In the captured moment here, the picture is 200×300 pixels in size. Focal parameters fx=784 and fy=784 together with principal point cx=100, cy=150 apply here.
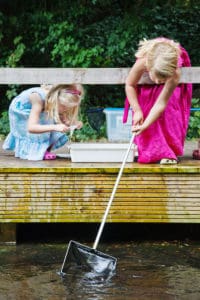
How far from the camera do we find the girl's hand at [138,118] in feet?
14.2

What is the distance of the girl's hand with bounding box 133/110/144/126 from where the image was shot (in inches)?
170

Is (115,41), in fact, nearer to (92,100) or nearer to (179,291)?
(92,100)

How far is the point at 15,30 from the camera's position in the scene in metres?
9.74

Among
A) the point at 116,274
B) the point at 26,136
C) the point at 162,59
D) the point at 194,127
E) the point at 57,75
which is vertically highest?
the point at 162,59

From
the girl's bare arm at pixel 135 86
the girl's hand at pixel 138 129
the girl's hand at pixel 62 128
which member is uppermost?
the girl's bare arm at pixel 135 86

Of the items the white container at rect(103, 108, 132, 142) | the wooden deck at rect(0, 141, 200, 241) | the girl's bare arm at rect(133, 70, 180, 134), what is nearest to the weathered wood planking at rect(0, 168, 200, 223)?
the wooden deck at rect(0, 141, 200, 241)

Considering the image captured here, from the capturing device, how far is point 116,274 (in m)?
3.74

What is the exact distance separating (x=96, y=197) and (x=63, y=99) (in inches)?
26.7

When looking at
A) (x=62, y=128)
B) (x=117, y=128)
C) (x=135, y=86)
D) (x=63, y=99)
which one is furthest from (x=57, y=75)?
(x=117, y=128)

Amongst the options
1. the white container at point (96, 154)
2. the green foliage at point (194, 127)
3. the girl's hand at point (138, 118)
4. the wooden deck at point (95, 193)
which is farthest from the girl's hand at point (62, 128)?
the green foliage at point (194, 127)

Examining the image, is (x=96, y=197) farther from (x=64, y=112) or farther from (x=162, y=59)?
(x=162, y=59)

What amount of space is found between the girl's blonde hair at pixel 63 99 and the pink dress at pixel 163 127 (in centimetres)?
38

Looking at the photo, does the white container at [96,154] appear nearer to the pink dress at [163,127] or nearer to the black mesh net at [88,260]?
the pink dress at [163,127]

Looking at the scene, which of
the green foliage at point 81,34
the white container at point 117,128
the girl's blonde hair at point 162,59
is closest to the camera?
the girl's blonde hair at point 162,59
